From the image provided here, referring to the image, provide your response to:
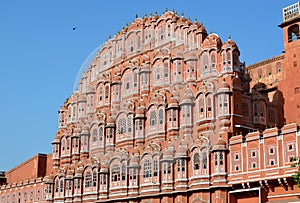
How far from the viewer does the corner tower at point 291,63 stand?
188 feet

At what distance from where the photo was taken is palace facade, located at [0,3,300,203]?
162 feet

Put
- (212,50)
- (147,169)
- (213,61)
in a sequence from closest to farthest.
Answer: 1. (213,61)
2. (212,50)
3. (147,169)

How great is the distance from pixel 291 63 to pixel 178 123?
14052mm

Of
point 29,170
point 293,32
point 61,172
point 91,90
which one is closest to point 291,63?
point 293,32

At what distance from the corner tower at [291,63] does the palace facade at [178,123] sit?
0.37 ft

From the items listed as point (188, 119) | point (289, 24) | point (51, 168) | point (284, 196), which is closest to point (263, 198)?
point (284, 196)

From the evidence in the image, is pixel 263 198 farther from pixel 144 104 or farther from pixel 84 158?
pixel 84 158

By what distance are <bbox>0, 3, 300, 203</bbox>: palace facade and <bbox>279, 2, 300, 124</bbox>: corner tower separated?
113mm

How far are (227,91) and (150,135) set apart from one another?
11633 millimetres

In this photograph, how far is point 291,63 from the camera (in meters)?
58.8

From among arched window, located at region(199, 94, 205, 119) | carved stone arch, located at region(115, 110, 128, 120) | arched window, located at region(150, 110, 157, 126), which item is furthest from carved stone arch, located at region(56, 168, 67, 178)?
arched window, located at region(199, 94, 205, 119)

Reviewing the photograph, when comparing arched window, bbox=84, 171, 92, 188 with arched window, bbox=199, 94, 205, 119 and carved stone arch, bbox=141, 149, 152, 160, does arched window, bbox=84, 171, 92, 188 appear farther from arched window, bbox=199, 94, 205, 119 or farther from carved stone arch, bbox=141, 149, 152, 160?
arched window, bbox=199, 94, 205, 119

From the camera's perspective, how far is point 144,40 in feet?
219

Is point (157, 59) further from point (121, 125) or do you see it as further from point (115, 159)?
point (115, 159)
